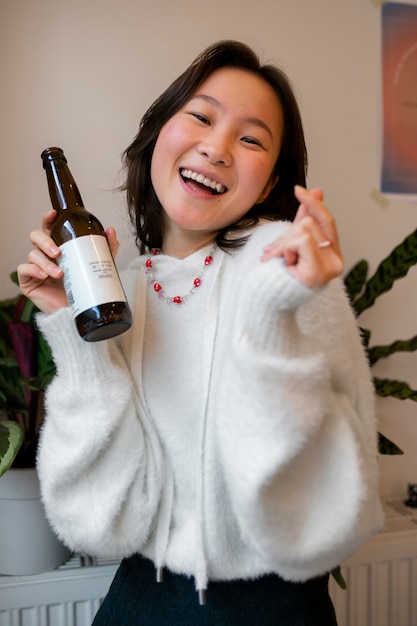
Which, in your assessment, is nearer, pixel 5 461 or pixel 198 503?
pixel 198 503

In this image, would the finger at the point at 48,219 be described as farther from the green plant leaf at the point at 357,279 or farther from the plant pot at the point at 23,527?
the green plant leaf at the point at 357,279

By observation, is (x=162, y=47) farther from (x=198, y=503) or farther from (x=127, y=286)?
(x=198, y=503)

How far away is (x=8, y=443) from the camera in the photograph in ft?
2.59

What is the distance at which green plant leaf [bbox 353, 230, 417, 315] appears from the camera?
1.06 meters

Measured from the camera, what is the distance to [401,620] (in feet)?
3.78

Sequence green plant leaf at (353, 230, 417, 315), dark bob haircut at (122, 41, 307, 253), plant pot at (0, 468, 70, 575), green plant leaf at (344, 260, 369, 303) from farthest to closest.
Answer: green plant leaf at (344, 260, 369, 303) < green plant leaf at (353, 230, 417, 315) < plant pot at (0, 468, 70, 575) < dark bob haircut at (122, 41, 307, 253)

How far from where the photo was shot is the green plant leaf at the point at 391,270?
1.06 m

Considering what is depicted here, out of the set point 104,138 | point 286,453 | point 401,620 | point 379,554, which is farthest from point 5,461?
point 401,620

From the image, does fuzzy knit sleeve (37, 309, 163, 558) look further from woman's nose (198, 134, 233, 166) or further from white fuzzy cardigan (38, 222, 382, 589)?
woman's nose (198, 134, 233, 166)

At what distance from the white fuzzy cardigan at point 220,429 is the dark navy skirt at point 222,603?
37 mm

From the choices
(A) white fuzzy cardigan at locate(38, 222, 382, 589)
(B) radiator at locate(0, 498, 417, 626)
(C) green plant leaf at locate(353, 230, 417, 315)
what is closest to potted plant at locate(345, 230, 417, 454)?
(C) green plant leaf at locate(353, 230, 417, 315)

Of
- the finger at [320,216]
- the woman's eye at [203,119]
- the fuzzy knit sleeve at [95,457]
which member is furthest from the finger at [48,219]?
the finger at [320,216]

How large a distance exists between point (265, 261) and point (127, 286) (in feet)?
1.08

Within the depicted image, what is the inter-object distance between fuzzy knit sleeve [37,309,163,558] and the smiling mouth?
23cm
